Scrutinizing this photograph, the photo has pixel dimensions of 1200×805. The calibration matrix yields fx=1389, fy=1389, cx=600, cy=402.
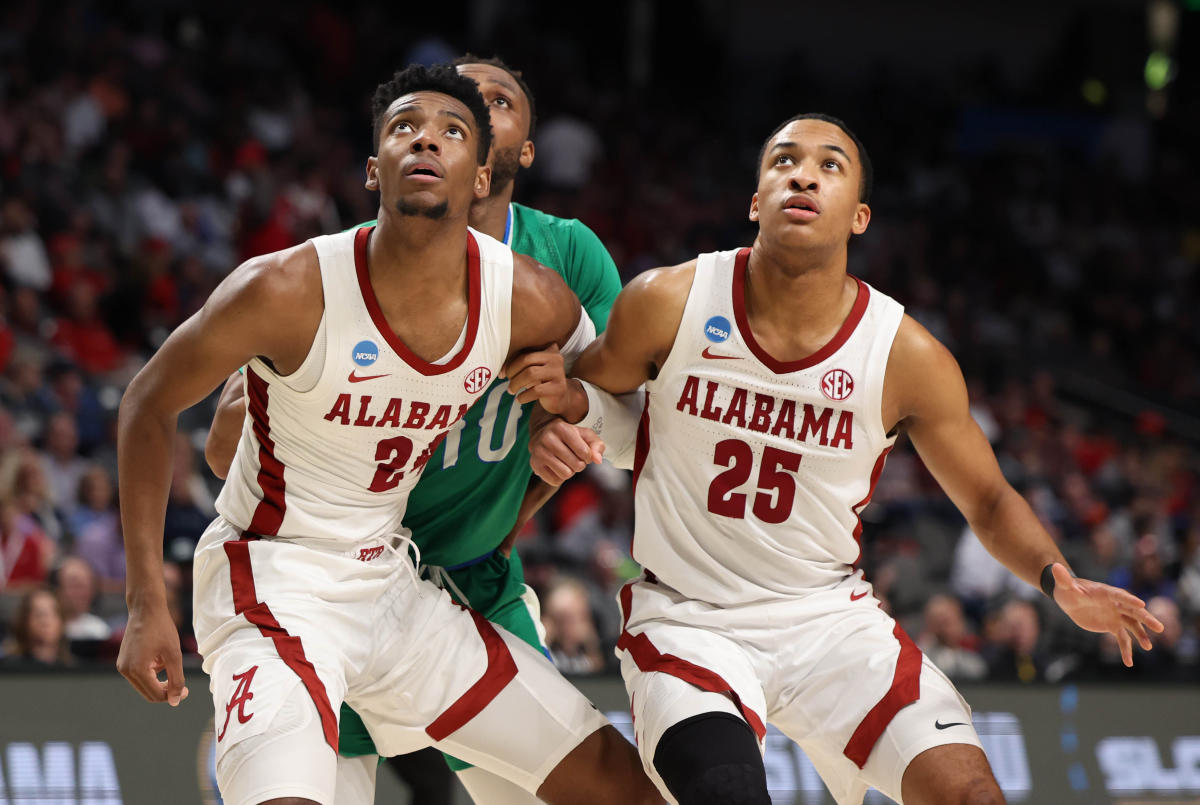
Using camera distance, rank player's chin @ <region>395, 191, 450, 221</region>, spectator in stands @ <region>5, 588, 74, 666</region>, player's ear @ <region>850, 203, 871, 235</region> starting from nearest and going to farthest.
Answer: player's chin @ <region>395, 191, 450, 221</region> < player's ear @ <region>850, 203, 871, 235</region> < spectator in stands @ <region>5, 588, 74, 666</region>

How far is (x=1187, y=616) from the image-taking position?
9.18 metres

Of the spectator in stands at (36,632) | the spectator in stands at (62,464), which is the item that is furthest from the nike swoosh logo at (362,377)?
the spectator in stands at (62,464)

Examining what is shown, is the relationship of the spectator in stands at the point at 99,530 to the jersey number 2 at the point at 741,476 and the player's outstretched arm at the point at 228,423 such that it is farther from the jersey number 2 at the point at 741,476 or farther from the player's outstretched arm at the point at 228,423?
the jersey number 2 at the point at 741,476

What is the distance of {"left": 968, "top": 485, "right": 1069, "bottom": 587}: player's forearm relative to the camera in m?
3.69

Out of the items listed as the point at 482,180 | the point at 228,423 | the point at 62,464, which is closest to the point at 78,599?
the point at 62,464

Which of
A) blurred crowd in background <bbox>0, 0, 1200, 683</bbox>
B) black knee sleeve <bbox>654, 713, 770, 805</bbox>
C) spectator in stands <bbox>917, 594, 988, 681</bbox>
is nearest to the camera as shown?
black knee sleeve <bbox>654, 713, 770, 805</bbox>

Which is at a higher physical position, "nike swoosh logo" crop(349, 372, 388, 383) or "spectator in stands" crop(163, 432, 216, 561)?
→ "nike swoosh logo" crop(349, 372, 388, 383)

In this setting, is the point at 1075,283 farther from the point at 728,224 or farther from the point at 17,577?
the point at 17,577

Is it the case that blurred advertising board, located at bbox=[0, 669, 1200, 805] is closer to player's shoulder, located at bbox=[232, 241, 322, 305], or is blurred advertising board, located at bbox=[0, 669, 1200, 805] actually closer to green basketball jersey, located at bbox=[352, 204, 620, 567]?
green basketball jersey, located at bbox=[352, 204, 620, 567]

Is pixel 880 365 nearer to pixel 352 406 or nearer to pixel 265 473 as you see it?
pixel 352 406

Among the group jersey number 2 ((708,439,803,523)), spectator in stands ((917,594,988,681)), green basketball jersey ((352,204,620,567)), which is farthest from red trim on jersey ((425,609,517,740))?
spectator in stands ((917,594,988,681))

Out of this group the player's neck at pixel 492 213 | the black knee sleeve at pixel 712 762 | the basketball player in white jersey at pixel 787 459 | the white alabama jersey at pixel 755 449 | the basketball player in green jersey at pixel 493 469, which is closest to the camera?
the black knee sleeve at pixel 712 762

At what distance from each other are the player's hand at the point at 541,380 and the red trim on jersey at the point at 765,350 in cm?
49

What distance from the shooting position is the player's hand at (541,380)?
361 centimetres
